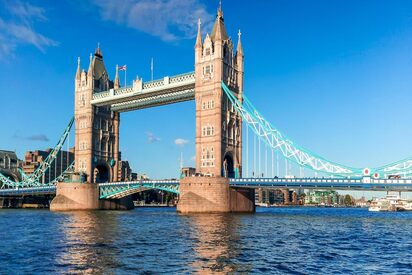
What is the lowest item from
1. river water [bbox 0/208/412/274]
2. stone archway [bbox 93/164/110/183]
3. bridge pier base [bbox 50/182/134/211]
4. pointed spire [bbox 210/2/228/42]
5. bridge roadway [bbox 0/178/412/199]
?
river water [bbox 0/208/412/274]

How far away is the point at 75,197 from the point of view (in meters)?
109

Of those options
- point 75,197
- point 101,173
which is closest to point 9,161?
point 101,173

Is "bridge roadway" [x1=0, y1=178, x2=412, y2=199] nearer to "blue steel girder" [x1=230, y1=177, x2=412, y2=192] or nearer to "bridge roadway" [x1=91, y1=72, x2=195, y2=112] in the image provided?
"blue steel girder" [x1=230, y1=177, x2=412, y2=192]

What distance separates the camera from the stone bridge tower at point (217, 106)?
9206 cm

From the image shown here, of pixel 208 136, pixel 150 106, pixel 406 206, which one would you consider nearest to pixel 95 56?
pixel 150 106

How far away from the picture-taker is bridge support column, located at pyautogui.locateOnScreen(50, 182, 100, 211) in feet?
356

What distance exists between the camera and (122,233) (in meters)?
48.7

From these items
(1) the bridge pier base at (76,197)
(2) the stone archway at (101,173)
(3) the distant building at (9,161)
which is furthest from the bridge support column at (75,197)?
(3) the distant building at (9,161)

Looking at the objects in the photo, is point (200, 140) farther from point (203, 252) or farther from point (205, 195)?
point (203, 252)

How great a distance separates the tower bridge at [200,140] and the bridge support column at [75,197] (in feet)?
0.69

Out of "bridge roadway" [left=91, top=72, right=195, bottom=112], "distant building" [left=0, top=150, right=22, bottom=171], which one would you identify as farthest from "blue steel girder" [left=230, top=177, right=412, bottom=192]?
"distant building" [left=0, top=150, right=22, bottom=171]

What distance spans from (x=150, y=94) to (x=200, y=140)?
18120 millimetres

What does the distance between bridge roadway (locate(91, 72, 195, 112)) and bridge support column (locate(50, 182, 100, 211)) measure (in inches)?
791

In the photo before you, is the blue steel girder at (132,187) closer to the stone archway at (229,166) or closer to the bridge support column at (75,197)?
the bridge support column at (75,197)
